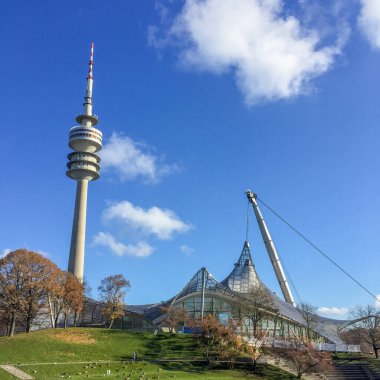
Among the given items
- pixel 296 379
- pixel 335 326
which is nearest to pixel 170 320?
pixel 296 379

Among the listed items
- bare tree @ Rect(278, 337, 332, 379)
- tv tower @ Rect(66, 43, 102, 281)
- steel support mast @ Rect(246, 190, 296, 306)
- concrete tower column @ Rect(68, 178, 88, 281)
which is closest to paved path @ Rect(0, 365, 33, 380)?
bare tree @ Rect(278, 337, 332, 379)

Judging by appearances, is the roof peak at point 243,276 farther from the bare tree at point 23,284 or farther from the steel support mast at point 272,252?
the bare tree at point 23,284

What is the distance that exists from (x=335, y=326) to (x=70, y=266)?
5968 centimetres

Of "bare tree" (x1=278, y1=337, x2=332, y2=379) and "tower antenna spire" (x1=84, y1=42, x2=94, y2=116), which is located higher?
"tower antenna spire" (x1=84, y1=42, x2=94, y2=116)

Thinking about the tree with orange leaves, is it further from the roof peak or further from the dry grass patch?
the roof peak

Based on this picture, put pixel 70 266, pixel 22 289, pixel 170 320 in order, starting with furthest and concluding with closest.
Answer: pixel 70 266, pixel 170 320, pixel 22 289

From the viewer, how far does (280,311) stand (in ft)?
265

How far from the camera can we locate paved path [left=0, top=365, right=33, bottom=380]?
4271 cm

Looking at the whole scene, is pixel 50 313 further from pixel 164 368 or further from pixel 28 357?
pixel 164 368

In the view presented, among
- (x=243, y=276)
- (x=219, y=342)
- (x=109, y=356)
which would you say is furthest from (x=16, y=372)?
(x=243, y=276)

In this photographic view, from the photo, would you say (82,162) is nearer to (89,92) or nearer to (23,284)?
(89,92)

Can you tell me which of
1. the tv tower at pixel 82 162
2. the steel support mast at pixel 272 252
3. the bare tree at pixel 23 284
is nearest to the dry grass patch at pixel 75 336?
the bare tree at pixel 23 284

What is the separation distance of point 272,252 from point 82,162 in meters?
48.9

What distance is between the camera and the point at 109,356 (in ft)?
182
